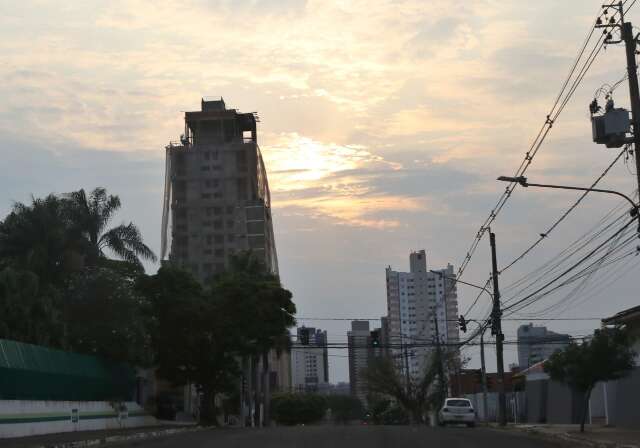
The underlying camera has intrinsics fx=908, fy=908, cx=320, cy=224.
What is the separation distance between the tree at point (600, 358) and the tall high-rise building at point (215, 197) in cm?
13146

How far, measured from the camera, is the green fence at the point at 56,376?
30.3 metres

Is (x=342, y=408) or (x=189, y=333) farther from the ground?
(x=189, y=333)

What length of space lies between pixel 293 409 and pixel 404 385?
23379mm

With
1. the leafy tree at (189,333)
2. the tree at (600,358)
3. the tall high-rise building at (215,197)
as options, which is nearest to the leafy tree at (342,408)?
the tall high-rise building at (215,197)

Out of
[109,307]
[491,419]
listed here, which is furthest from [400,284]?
→ [109,307]

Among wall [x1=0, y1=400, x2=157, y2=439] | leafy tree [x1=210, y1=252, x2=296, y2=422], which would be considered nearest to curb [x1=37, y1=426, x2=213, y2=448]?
wall [x1=0, y1=400, x2=157, y2=439]

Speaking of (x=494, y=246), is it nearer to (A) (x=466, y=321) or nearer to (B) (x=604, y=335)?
(A) (x=466, y=321)

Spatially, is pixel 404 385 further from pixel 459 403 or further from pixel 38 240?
pixel 38 240

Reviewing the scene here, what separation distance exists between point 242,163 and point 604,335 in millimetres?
135734

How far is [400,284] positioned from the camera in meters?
152

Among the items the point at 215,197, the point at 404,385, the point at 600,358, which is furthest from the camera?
the point at 215,197

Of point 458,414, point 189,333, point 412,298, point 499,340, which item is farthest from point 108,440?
point 412,298

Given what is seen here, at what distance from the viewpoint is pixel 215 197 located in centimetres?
16725

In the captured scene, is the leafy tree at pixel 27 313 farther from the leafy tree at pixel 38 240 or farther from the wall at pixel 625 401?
the wall at pixel 625 401
